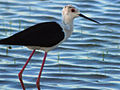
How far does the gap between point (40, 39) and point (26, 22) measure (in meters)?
4.81

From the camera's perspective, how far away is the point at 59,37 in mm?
9117

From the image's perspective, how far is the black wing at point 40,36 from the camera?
8859mm

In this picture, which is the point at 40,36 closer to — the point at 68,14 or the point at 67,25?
the point at 67,25

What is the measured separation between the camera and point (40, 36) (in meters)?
9.08

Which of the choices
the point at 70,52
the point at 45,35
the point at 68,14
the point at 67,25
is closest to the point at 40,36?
the point at 45,35

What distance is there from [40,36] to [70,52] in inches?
117

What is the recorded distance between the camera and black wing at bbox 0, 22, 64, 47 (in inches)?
349

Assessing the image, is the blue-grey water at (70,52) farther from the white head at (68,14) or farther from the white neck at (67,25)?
the white head at (68,14)

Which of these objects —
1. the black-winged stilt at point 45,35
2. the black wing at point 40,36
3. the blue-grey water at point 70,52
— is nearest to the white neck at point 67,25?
the black-winged stilt at point 45,35

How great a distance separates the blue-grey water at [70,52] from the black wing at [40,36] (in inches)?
42.3

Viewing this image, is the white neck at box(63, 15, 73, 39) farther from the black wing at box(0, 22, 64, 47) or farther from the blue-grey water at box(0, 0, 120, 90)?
the blue-grey water at box(0, 0, 120, 90)

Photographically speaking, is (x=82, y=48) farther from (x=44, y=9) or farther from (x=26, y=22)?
(x=44, y=9)

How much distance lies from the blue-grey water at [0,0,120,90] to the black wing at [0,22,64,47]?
1.07 metres

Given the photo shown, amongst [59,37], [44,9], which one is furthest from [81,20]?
[59,37]
